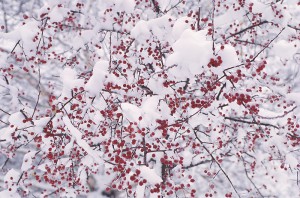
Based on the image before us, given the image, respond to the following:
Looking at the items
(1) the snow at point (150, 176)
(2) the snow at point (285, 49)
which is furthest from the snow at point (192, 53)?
(2) the snow at point (285, 49)

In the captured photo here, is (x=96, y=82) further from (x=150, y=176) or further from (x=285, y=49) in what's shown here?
(x=285, y=49)

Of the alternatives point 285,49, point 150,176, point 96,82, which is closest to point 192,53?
point 96,82

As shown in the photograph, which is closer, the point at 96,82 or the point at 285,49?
the point at 96,82

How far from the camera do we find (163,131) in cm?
309

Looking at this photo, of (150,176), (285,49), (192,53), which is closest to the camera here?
(192,53)

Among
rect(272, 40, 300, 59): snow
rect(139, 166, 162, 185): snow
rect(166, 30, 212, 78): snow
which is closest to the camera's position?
rect(166, 30, 212, 78): snow

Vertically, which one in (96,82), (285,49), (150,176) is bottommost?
(150,176)

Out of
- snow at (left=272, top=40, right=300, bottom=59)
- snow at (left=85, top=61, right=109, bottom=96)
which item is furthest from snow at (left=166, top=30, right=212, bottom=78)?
snow at (left=272, top=40, right=300, bottom=59)

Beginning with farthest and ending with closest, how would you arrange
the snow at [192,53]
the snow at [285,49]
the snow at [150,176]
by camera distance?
the snow at [285,49] < the snow at [150,176] < the snow at [192,53]

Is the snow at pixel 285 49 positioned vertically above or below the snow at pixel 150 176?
above

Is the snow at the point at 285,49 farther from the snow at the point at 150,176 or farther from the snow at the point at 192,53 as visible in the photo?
the snow at the point at 150,176

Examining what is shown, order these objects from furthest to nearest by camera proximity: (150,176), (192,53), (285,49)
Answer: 1. (285,49)
2. (150,176)
3. (192,53)

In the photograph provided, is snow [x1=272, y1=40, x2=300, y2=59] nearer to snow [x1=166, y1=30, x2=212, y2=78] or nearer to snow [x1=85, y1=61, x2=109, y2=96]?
snow [x1=166, y1=30, x2=212, y2=78]

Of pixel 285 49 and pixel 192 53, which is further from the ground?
pixel 285 49
